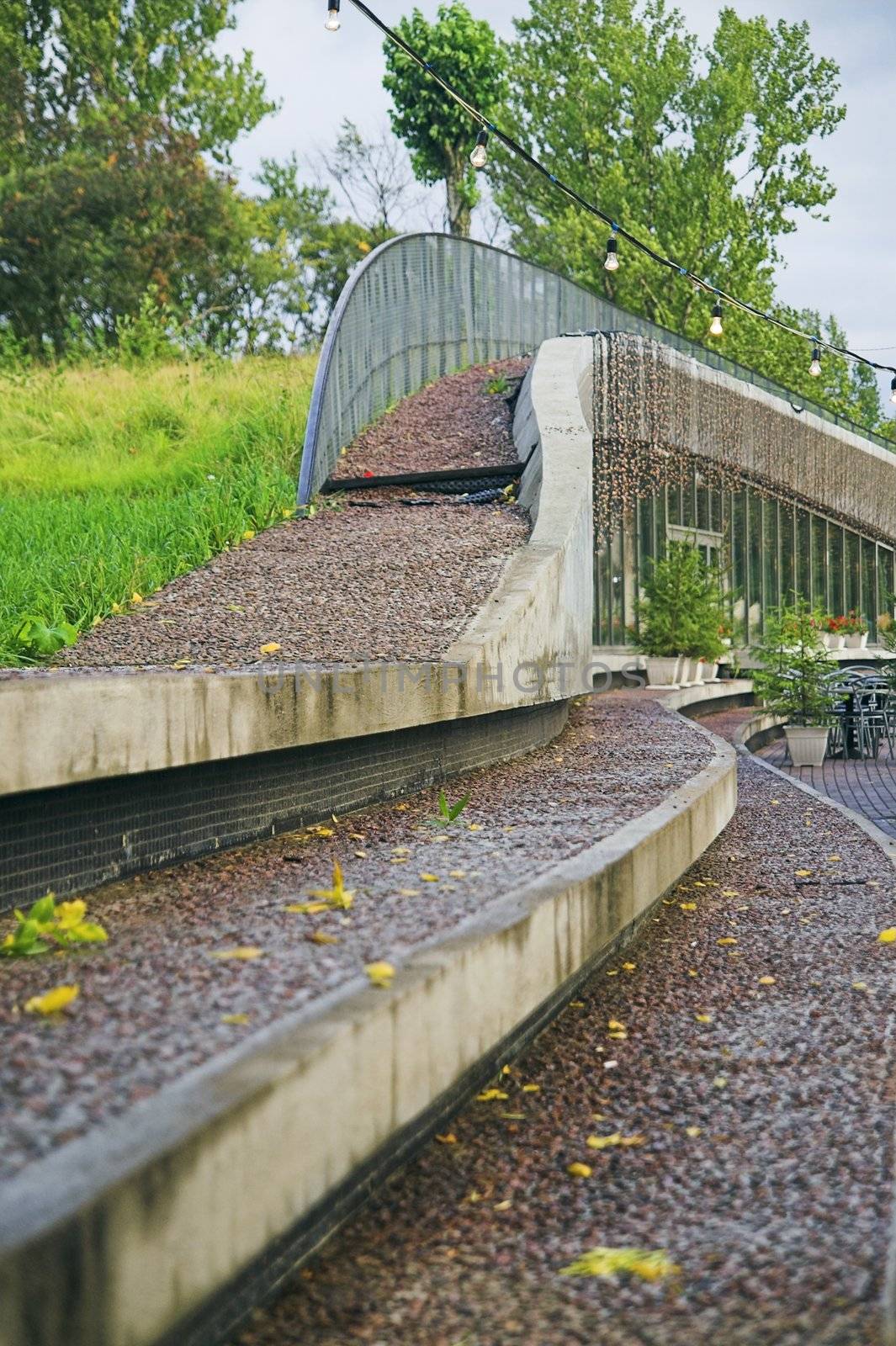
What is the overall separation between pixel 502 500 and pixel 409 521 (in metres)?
1.26

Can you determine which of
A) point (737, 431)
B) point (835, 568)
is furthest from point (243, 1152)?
point (835, 568)

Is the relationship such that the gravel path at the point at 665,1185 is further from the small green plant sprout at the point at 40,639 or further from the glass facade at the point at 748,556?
the glass facade at the point at 748,556

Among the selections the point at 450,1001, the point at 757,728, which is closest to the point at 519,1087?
the point at 450,1001

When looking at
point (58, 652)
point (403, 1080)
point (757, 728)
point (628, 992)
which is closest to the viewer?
point (403, 1080)

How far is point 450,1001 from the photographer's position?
8.63 feet

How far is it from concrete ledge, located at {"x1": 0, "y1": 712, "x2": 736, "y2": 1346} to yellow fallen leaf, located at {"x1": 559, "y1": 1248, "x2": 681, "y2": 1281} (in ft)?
1.35

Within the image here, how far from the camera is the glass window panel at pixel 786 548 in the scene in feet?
87.1

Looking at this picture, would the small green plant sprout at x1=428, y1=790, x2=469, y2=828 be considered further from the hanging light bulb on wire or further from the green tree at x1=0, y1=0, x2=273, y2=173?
the green tree at x1=0, y1=0, x2=273, y2=173

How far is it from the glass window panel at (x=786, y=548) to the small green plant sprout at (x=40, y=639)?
2162cm

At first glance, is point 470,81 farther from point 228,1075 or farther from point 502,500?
point 228,1075

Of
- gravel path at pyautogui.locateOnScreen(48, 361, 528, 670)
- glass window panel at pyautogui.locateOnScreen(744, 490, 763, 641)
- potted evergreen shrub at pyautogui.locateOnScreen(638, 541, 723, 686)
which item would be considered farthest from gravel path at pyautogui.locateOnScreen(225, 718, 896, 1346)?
glass window panel at pyautogui.locateOnScreen(744, 490, 763, 641)

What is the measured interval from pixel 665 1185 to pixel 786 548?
25.5m

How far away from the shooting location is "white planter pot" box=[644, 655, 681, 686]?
17.1 meters

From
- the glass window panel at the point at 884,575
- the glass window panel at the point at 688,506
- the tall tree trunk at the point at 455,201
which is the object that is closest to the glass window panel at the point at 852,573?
the glass window panel at the point at 884,575
